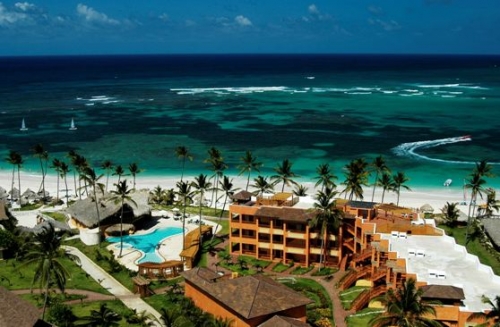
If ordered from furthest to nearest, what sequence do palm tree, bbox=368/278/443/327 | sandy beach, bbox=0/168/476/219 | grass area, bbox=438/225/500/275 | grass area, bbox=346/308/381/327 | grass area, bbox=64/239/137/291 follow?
1. sandy beach, bbox=0/168/476/219
2. grass area, bbox=438/225/500/275
3. grass area, bbox=64/239/137/291
4. grass area, bbox=346/308/381/327
5. palm tree, bbox=368/278/443/327

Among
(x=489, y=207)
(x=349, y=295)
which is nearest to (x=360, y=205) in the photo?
(x=349, y=295)

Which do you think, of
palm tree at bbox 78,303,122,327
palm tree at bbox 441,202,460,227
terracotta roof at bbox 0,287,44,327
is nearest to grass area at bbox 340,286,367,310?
palm tree at bbox 78,303,122,327

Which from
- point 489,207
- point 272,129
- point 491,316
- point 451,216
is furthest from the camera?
point 272,129

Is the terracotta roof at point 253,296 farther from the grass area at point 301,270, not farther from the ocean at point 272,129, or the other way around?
the ocean at point 272,129

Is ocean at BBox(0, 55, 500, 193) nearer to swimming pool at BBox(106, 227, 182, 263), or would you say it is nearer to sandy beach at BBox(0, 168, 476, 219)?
sandy beach at BBox(0, 168, 476, 219)

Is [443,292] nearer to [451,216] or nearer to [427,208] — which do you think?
[451,216]
